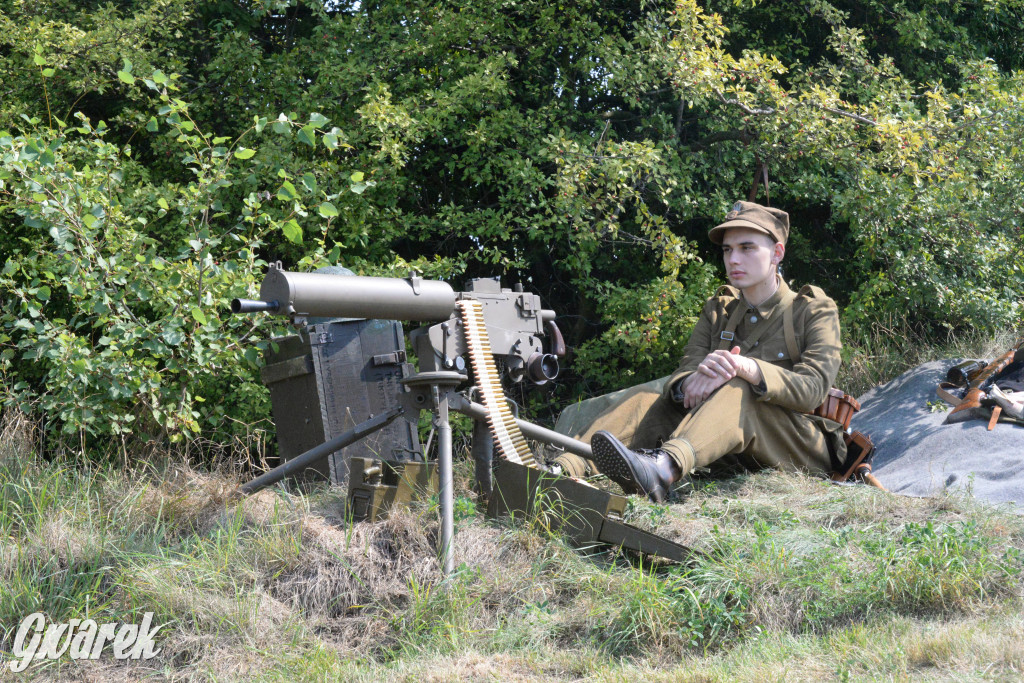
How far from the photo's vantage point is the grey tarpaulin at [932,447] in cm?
491

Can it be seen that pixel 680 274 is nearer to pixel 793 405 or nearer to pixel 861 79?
pixel 861 79

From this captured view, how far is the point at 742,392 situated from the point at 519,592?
1.69 m

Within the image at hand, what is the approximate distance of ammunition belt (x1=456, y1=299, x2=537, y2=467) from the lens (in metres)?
4.25

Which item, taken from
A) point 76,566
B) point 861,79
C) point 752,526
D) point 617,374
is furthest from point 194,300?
point 861,79

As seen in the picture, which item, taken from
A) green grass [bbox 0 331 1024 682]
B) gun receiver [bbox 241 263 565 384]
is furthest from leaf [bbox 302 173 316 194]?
green grass [bbox 0 331 1024 682]

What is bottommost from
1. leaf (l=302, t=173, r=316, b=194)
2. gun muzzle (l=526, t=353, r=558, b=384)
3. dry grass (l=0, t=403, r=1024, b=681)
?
dry grass (l=0, t=403, r=1024, b=681)

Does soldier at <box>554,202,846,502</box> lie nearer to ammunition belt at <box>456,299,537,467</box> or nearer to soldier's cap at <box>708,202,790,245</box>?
soldier's cap at <box>708,202,790,245</box>

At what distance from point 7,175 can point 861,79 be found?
6.25 metres

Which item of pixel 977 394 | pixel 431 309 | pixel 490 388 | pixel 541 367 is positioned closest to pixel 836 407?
pixel 977 394

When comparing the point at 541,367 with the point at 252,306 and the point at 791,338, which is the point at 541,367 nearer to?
the point at 791,338

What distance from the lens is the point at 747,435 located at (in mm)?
4859

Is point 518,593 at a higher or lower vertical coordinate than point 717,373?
lower

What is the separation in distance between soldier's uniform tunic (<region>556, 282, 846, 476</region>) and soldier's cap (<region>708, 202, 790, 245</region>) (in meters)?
0.33

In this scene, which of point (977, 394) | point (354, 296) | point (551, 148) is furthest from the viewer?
point (551, 148)
